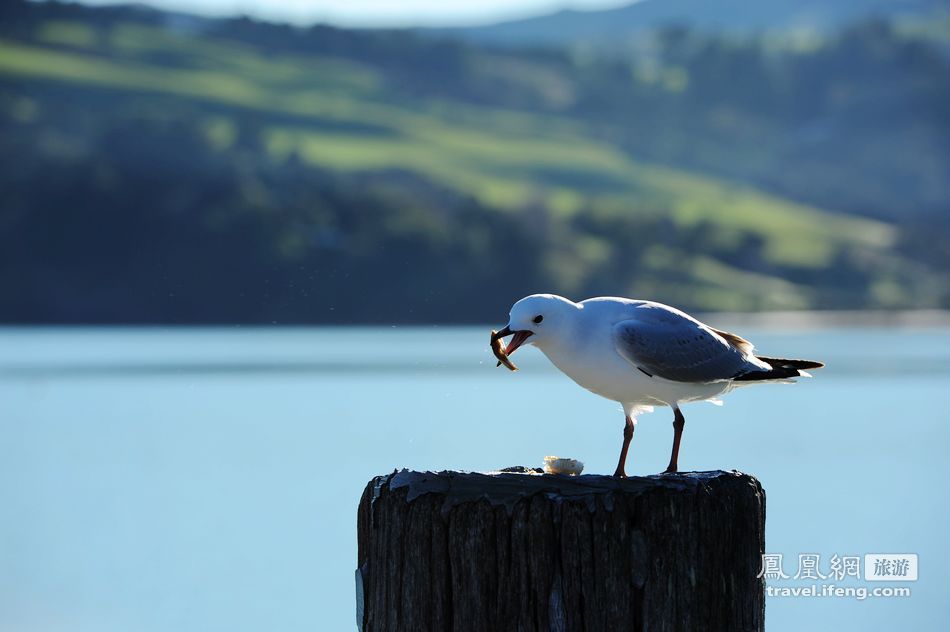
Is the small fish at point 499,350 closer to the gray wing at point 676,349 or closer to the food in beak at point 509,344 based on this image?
the food in beak at point 509,344

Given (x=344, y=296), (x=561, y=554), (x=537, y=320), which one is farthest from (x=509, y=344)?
(x=344, y=296)

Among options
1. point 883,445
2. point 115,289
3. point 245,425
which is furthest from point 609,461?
point 115,289

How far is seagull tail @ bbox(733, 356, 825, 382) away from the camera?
24.4ft

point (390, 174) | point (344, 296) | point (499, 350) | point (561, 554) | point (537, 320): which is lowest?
point (561, 554)

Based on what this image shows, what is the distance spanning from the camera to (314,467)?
1208 inches

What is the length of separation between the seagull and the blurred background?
2.19 m

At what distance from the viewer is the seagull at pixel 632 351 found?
6.38 meters

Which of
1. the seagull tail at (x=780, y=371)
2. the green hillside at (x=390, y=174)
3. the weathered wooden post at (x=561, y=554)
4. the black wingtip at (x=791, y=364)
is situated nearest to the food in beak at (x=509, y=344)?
the weathered wooden post at (x=561, y=554)

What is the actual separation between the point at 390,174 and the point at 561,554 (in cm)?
13888

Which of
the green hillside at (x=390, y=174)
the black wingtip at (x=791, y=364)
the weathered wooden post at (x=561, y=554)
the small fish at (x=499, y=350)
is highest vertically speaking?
the green hillside at (x=390, y=174)

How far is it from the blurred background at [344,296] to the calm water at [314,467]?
14cm

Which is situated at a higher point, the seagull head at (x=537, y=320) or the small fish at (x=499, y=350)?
the seagull head at (x=537, y=320)

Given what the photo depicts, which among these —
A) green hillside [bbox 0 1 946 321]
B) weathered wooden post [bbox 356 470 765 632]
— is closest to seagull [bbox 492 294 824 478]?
weathered wooden post [bbox 356 470 765 632]

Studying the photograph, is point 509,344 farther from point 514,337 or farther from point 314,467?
point 314,467
